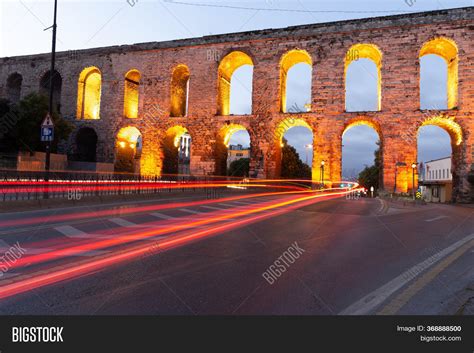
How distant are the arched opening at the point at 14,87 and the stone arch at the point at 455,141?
4022cm

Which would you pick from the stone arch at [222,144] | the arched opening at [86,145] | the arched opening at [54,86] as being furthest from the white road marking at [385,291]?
the arched opening at [54,86]

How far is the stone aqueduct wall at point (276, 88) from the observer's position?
2491 cm

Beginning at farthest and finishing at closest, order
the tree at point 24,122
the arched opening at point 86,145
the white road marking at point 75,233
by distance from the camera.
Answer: the arched opening at point 86,145
the tree at point 24,122
the white road marking at point 75,233

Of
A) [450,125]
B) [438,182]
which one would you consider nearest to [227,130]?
[450,125]

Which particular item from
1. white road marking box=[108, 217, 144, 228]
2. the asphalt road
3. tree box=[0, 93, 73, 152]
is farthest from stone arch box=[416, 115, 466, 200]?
tree box=[0, 93, 73, 152]

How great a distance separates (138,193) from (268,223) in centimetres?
898

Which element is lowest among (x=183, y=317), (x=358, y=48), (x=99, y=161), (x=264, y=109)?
(x=183, y=317)

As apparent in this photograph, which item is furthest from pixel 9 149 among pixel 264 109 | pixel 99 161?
pixel 264 109

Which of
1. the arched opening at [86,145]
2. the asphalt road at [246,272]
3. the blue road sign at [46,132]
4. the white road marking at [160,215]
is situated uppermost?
the arched opening at [86,145]

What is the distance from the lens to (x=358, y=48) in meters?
27.2

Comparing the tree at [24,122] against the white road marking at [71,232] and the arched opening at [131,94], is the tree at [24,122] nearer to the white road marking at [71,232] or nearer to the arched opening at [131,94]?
the arched opening at [131,94]

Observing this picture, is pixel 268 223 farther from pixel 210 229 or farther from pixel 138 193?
pixel 138 193

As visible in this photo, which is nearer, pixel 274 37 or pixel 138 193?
pixel 138 193

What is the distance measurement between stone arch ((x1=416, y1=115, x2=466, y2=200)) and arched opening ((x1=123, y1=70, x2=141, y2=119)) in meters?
26.0
